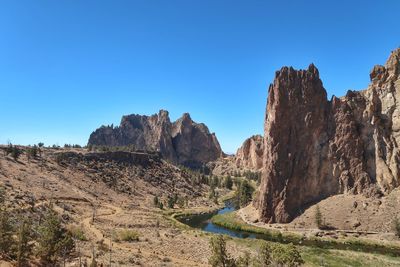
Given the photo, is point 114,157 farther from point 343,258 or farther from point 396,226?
point 343,258

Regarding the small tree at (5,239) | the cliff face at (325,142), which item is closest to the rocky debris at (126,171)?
the cliff face at (325,142)

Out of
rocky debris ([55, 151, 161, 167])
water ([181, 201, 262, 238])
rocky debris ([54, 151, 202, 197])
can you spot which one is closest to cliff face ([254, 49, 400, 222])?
water ([181, 201, 262, 238])

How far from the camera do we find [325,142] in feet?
365

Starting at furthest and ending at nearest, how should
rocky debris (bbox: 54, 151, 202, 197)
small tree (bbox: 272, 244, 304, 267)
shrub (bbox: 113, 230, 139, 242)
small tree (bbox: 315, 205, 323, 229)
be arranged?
rocky debris (bbox: 54, 151, 202, 197) → small tree (bbox: 315, 205, 323, 229) → shrub (bbox: 113, 230, 139, 242) → small tree (bbox: 272, 244, 304, 267)

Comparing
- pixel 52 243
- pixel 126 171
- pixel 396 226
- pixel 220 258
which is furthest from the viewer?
pixel 126 171

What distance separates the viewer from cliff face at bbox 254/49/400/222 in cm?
10275

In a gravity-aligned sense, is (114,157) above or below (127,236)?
above

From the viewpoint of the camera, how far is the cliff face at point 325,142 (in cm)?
10275

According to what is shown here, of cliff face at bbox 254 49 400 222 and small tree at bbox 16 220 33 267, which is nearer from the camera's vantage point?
small tree at bbox 16 220 33 267

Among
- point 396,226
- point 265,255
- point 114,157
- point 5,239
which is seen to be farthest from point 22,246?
point 114,157

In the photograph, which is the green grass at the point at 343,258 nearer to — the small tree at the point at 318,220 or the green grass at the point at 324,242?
the green grass at the point at 324,242

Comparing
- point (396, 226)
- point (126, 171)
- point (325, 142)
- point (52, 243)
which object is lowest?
point (52, 243)

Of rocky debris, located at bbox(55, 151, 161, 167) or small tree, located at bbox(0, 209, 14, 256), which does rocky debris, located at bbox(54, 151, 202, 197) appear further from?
small tree, located at bbox(0, 209, 14, 256)

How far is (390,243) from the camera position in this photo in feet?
259
